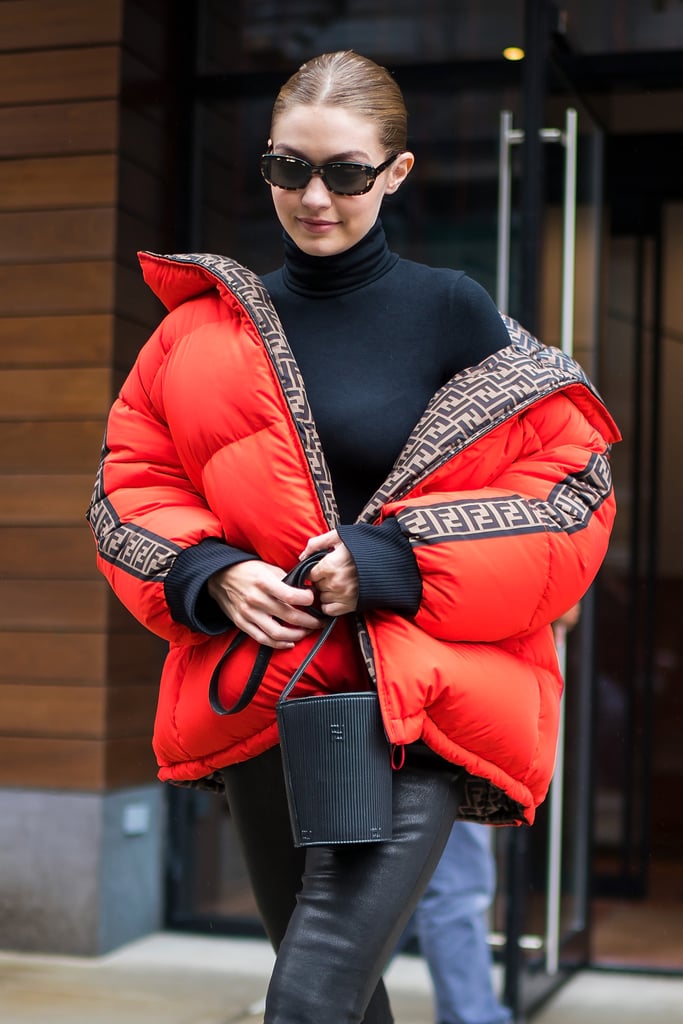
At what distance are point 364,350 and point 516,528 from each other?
350 millimetres

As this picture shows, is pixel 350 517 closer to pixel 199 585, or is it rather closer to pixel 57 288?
pixel 199 585

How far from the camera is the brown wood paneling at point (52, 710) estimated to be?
15.1 ft

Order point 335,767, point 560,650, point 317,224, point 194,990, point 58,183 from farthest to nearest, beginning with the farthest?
point 58,183
point 194,990
point 560,650
point 317,224
point 335,767

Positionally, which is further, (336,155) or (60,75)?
(60,75)

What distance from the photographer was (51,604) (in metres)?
4.68

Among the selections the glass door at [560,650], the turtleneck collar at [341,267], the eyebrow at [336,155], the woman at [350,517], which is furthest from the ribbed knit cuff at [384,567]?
the glass door at [560,650]

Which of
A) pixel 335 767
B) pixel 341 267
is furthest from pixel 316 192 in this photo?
pixel 335 767

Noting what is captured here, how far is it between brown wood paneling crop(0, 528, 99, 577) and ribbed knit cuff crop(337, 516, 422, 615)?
2.83 m

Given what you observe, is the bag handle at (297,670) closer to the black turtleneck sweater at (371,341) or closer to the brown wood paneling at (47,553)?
the black turtleneck sweater at (371,341)

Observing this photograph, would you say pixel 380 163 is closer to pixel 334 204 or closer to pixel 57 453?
pixel 334 204

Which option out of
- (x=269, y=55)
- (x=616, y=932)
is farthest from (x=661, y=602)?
(x=269, y=55)

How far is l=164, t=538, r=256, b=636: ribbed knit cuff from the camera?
198 cm

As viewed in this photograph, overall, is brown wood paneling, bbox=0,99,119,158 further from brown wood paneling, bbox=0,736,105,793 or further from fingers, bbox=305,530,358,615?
fingers, bbox=305,530,358,615

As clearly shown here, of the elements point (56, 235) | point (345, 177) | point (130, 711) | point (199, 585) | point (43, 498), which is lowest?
point (130, 711)
